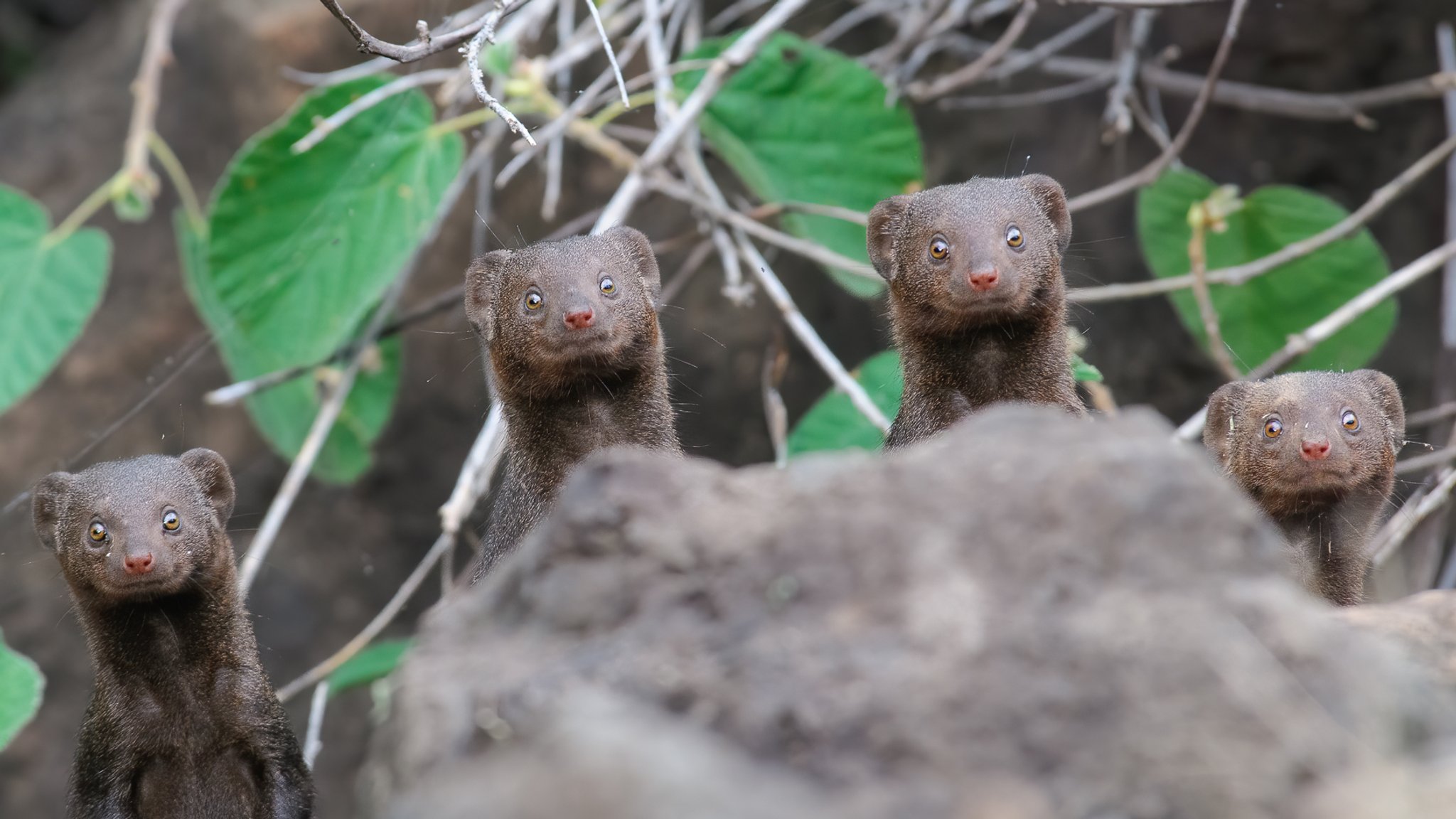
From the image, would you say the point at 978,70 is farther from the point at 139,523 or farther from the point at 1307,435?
the point at 139,523

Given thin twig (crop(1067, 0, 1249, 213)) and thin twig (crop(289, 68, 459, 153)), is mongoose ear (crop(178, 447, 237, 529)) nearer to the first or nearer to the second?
thin twig (crop(289, 68, 459, 153))

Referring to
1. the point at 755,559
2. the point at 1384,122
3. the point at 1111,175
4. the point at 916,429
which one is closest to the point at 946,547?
the point at 755,559

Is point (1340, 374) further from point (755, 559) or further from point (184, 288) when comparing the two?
point (184, 288)

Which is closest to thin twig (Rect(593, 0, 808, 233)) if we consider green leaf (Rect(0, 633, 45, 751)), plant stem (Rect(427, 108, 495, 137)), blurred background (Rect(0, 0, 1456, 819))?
plant stem (Rect(427, 108, 495, 137))

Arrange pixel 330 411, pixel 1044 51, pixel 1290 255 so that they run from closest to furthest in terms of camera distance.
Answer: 1. pixel 1290 255
2. pixel 330 411
3. pixel 1044 51

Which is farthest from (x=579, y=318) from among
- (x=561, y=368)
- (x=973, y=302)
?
(x=973, y=302)
